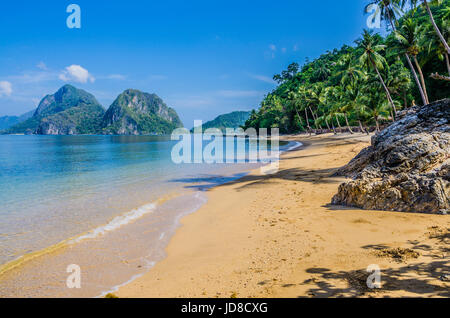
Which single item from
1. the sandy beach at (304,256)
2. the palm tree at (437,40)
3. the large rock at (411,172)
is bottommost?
the sandy beach at (304,256)

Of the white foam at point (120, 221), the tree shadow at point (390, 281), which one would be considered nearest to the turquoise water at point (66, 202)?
the white foam at point (120, 221)

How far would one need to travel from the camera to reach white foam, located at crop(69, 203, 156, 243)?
7.96 metres

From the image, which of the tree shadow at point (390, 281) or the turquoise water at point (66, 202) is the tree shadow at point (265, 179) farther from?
the tree shadow at point (390, 281)

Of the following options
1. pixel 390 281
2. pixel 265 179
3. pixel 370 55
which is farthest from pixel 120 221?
pixel 370 55

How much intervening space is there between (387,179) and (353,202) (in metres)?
1.13

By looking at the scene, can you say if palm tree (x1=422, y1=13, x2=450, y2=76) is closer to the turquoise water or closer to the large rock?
the large rock

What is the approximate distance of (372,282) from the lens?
3.83 meters

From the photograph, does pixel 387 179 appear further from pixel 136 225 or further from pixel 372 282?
pixel 136 225

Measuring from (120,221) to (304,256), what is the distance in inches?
266

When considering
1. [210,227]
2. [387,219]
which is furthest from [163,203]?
[387,219]

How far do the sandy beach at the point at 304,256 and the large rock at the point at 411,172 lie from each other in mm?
444

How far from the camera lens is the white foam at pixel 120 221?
26.1ft

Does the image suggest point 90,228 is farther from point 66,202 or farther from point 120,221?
point 66,202

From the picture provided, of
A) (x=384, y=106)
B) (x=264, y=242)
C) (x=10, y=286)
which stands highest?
(x=384, y=106)
